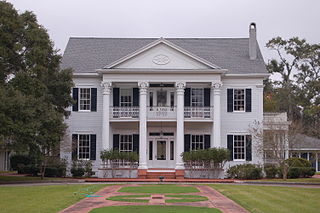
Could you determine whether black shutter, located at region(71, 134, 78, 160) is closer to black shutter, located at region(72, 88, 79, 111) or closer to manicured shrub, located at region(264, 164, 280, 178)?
black shutter, located at region(72, 88, 79, 111)

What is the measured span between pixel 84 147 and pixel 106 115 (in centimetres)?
308

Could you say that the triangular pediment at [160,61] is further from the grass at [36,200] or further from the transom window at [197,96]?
the grass at [36,200]

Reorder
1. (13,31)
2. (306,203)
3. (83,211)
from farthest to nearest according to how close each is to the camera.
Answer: (13,31) → (306,203) → (83,211)

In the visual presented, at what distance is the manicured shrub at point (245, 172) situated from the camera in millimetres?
34531

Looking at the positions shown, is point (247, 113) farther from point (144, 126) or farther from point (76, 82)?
point (76, 82)

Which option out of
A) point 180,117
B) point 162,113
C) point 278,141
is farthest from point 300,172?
point 162,113

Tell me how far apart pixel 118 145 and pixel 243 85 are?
33.0ft

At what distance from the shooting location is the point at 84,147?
37.3 metres

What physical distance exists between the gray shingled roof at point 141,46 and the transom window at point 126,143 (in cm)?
545

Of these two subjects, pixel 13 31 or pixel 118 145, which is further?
pixel 118 145

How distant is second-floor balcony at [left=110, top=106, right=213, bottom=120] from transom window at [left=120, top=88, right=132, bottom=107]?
27.4 inches

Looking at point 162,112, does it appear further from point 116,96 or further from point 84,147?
point 84,147

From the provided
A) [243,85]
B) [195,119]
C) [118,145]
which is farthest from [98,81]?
[243,85]

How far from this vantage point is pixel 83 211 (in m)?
16.2
